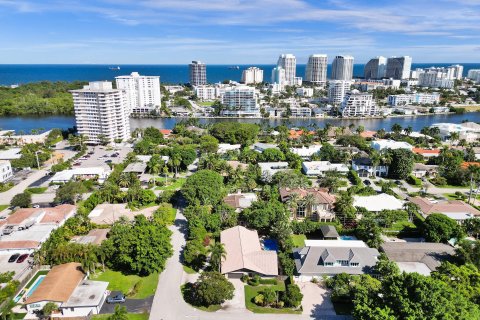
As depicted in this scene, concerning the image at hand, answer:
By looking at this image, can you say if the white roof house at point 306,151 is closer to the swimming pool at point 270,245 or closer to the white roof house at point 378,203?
the white roof house at point 378,203

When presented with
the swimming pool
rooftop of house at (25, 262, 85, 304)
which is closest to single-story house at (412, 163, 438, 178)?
the swimming pool

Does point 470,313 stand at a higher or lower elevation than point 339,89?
lower

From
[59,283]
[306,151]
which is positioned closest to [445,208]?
[306,151]

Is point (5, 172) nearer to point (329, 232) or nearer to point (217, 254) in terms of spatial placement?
point (217, 254)

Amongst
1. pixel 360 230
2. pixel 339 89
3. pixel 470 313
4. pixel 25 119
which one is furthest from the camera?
pixel 339 89

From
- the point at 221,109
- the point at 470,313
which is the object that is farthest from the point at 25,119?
the point at 470,313

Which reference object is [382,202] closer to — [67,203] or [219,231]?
[219,231]

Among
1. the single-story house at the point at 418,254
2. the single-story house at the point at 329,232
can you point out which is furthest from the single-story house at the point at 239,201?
the single-story house at the point at 418,254
